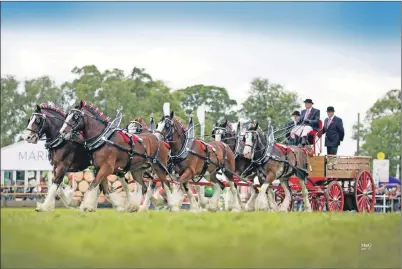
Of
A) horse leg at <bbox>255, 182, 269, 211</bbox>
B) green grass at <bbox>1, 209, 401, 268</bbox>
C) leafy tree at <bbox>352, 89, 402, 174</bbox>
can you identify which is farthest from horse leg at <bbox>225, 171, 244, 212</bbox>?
leafy tree at <bbox>352, 89, 402, 174</bbox>

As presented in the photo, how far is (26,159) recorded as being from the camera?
1177 inches

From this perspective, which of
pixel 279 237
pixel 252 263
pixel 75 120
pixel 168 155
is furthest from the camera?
pixel 168 155

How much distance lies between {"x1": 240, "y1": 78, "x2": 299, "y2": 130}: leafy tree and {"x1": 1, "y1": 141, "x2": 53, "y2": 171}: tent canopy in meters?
8.51

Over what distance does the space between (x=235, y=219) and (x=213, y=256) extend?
4322 mm

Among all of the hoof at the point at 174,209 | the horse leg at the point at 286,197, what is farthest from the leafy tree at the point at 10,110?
the horse leg at the point at 286,197

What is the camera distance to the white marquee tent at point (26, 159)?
96.2ft

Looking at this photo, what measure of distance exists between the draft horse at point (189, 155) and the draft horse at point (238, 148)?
1.56 ft

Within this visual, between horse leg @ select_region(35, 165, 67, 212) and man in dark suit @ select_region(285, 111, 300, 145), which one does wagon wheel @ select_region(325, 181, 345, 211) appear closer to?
man in dark suit @ select_region(285, 111, 300, 145)

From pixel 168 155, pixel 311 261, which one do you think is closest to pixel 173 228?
pixel 311 261

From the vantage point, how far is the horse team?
15.9 metres

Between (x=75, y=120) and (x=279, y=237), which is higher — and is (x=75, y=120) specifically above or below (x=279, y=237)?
above

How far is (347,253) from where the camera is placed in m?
11.4

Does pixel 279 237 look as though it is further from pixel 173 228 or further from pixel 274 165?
pixel 274 165

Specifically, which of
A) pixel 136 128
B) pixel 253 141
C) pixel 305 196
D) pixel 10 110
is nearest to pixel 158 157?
pixel 136 128
